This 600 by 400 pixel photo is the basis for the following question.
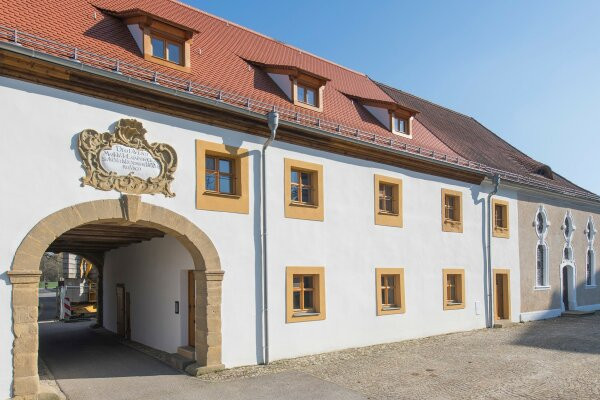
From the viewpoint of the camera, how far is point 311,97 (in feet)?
55.4

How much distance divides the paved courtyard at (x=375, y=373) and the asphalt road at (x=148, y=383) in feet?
0.07

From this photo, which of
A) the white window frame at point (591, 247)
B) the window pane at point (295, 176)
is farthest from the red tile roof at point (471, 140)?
the window pane at point (295, 176)

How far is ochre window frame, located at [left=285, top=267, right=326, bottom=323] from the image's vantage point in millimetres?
14078

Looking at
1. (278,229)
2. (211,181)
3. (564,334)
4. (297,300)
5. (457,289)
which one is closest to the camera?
(211,181)

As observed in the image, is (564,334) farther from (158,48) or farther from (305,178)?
(158,48)

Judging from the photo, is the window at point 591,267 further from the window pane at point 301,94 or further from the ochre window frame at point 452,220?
the window pane at point 301,94

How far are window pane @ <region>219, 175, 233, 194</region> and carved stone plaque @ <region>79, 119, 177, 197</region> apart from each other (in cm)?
147

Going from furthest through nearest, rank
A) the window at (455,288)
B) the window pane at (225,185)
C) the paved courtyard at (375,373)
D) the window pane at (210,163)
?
the window at (455,288), the window pane at (225,185), the window pane at (210,163), the paved courtyard at (375,373)

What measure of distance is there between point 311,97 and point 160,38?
5147 millimetres

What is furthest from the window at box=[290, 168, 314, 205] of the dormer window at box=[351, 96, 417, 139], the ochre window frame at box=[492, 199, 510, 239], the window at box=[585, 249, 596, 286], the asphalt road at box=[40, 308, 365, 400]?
the window at box=[585, 249, 596, 286]

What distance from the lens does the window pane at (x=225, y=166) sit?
13414mm

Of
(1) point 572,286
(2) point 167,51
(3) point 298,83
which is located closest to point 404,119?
(3) point 298,83

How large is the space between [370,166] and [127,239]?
770 cm

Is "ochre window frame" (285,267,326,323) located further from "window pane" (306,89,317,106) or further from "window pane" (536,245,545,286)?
"window pane" (536,245,545,286)
